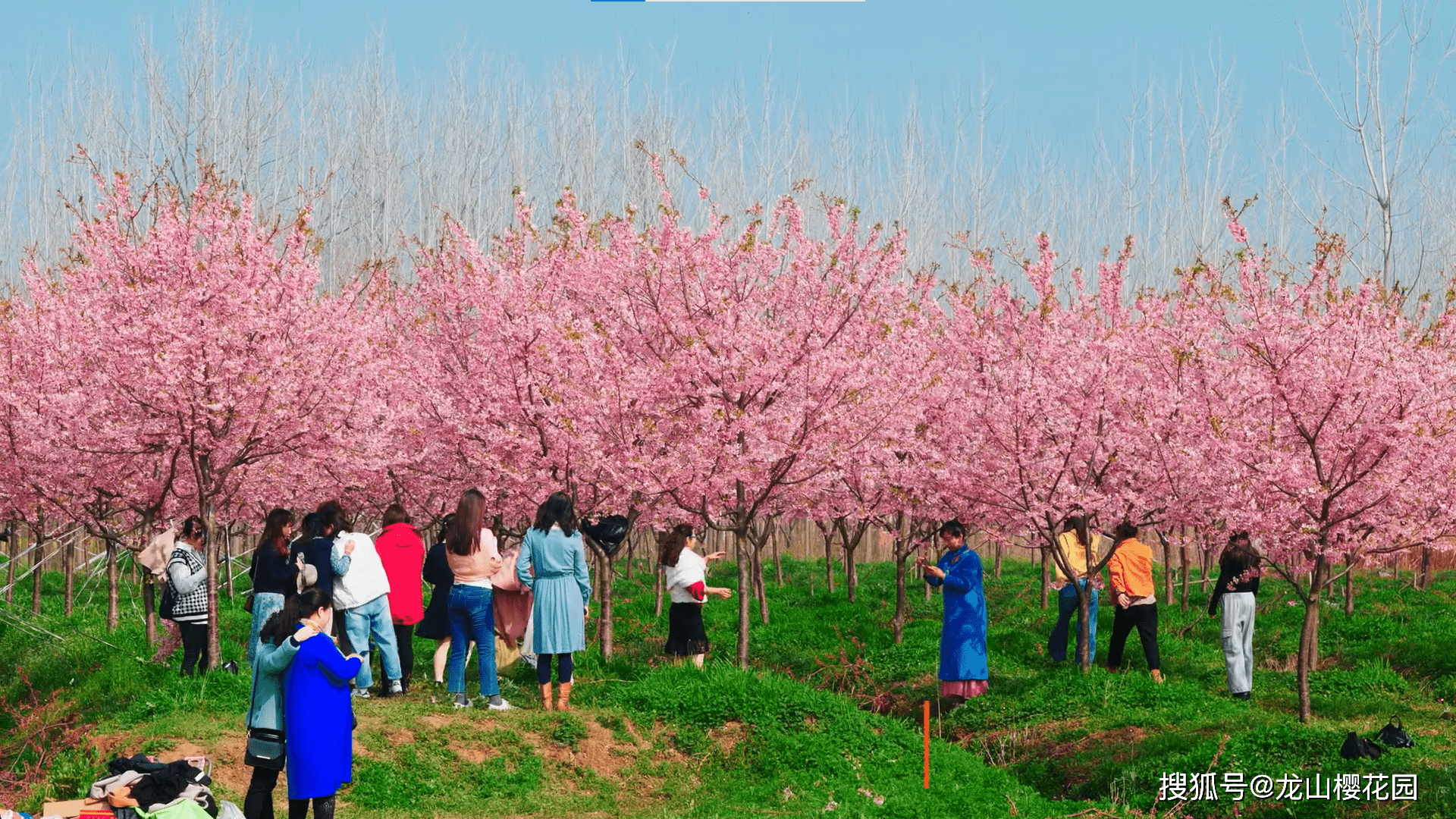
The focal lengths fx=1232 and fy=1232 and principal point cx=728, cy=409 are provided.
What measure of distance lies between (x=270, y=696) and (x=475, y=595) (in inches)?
125

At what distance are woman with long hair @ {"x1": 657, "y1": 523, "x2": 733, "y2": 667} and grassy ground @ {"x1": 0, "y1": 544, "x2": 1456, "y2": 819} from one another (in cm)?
53

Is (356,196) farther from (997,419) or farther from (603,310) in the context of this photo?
(997,419)

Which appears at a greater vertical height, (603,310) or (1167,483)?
(603,310)

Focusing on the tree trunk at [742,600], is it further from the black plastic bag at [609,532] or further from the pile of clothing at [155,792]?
the pile of clothing at [155,792]

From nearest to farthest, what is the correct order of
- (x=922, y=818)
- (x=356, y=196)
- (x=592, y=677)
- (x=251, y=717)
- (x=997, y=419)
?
1. (x=251, y=717)
2. (x=922, y=818)
3. (x=592, y=677)
4. (x=997, y=419)
5. (x=356, y=196)

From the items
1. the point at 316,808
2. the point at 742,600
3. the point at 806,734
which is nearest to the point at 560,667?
the point at 806,734

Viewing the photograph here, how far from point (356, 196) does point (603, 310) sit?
2896 centimetres

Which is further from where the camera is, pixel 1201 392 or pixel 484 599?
pixel 1201 392

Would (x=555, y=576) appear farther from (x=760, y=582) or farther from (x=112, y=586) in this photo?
(x=112, y=586)

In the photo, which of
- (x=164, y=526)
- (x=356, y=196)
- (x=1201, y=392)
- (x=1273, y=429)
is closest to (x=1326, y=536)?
(x=1273, y=429)

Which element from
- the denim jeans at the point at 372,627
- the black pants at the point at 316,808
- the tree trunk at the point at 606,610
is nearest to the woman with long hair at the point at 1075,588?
the tree trunk at the point at 606,610

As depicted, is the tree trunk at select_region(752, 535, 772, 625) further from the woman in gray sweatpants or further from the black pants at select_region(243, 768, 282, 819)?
the black pants at select_region(243, 768, 282, 819)

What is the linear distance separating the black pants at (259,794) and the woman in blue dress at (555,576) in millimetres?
2967

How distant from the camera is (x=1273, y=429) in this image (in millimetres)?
10438
